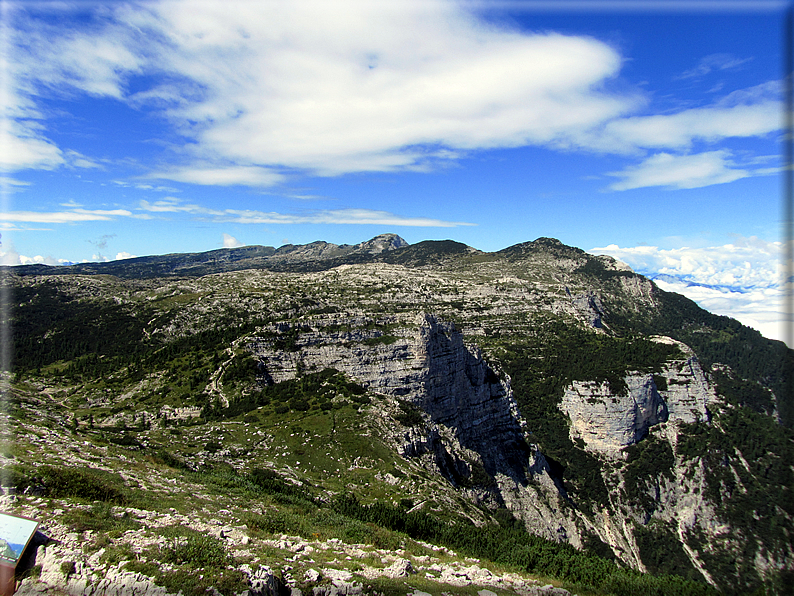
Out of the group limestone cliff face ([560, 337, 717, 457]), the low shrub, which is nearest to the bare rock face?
limestone cliff face ([560, 337, 717, 457])

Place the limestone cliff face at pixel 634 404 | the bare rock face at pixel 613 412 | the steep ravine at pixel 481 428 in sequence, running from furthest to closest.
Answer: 1. the limestone cliff face at pixel 634 404
2. the bare rock face at pixel 613 412
3. the steep ravine at pixel 481 428

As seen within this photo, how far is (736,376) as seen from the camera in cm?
18125

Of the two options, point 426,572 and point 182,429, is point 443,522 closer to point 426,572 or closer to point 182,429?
point 426,572

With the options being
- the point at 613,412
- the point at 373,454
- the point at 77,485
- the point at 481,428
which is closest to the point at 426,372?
the point at 481,428

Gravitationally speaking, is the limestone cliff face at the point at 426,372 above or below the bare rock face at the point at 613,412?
above

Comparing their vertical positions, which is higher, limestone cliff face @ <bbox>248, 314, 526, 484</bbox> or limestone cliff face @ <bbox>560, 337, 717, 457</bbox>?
limestone cliff face @ <bbox>248, 314, 526, 484</bbox>

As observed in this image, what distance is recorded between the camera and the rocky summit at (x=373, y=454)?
18375 mm

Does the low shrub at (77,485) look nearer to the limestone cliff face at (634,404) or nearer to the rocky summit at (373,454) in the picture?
the rocky summit at (373,454)

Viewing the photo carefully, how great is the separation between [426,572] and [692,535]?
384 ft

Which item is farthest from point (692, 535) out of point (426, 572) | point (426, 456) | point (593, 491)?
point (426, 572)

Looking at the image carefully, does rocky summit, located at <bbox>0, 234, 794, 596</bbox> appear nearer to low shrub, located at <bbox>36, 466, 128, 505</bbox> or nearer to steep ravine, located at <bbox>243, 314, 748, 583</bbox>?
low shrub, located at <bbox>36, 466, 128, 505</bbox>

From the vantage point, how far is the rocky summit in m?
18.4

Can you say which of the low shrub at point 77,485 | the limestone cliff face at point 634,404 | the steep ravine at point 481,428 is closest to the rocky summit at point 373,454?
the low shrub at point 77,485

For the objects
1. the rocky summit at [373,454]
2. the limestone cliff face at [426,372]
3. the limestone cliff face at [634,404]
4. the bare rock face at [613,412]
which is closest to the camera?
the rocky summit at [373,454]
